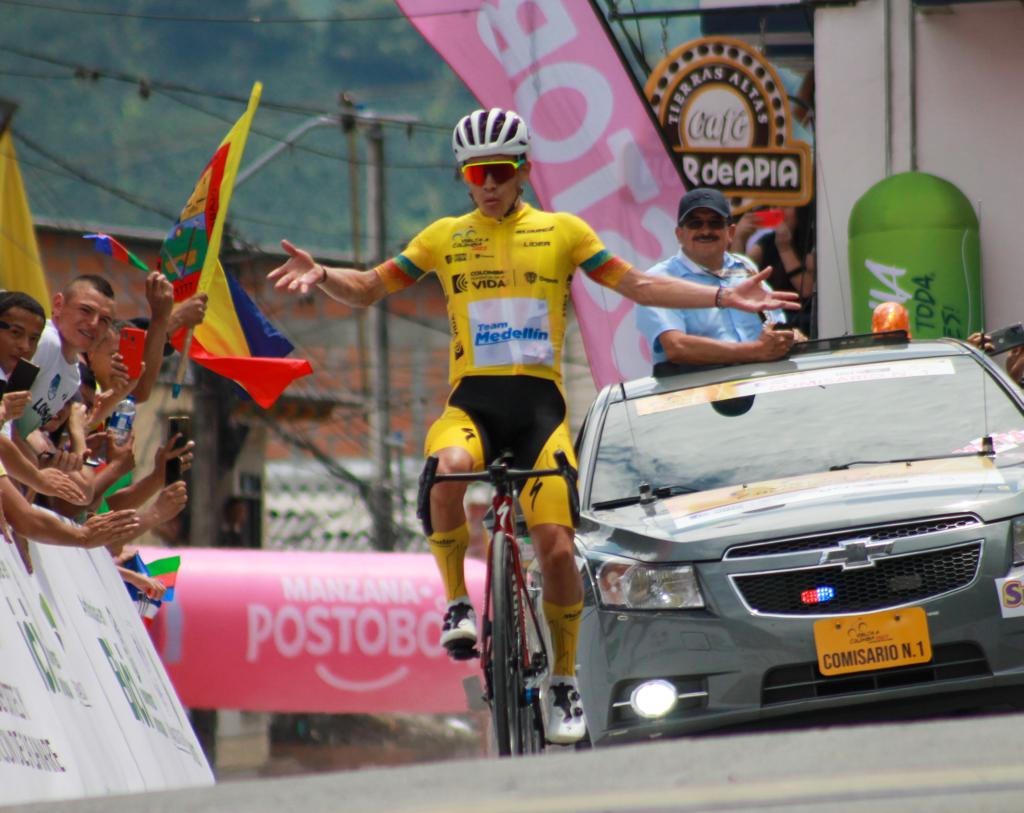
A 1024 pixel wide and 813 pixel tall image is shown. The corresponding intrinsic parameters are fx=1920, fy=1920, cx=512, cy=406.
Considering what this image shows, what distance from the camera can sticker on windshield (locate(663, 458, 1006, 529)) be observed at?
Answer: 22.2 feet

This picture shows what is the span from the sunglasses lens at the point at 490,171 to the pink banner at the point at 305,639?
26.4 feet

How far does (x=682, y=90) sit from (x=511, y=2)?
6.73 feet

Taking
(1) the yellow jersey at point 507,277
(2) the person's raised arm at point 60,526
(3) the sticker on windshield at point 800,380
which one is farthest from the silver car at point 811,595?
(2) the person's raised arm at point 60,526

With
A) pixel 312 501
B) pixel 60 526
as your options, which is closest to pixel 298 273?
pixel 60 526

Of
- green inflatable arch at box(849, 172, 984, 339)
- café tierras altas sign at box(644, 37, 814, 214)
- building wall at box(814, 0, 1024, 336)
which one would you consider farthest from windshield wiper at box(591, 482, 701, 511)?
café tierras altas sign at box(644, 37, 814, 214)

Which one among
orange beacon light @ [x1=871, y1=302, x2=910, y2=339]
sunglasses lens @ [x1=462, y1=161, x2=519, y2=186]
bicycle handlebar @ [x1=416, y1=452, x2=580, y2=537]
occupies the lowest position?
bicycle handlebar @ [x1=416, y1=452, x2=580, y2=537]

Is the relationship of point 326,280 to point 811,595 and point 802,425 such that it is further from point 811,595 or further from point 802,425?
point 811,595

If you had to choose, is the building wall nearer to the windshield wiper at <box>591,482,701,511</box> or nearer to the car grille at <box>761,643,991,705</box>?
the windshield wiper at <box>591,482,701,511</box>

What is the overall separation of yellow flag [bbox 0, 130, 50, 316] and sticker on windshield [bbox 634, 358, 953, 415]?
621 cm

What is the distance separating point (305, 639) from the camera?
15258 mm

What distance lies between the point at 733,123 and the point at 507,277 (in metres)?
7.43

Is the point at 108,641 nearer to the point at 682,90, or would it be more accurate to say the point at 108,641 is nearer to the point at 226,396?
the point at 682,90

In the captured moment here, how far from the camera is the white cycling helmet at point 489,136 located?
7109 millimetres

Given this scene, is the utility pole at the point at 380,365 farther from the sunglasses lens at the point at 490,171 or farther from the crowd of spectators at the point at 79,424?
the sunglasses lens at the point at 490,171
